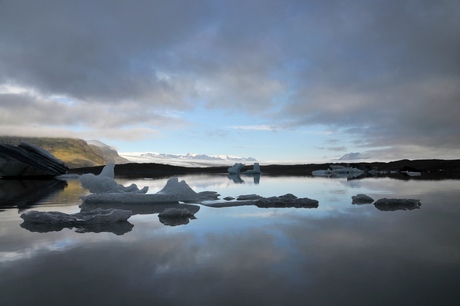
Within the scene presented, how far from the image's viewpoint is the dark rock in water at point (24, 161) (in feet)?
96.1

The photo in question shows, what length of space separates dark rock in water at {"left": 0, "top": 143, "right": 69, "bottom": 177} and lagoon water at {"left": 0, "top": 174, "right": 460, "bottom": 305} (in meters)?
26.5

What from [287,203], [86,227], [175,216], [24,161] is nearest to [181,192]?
[175,216]

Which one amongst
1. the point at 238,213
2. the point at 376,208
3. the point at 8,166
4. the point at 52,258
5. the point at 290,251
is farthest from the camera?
the point at 8,166

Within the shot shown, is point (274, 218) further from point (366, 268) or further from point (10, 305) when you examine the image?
point (10, 305)

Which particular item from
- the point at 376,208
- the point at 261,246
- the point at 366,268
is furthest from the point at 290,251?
the point at 376,208

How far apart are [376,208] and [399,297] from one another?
7343 millimetres

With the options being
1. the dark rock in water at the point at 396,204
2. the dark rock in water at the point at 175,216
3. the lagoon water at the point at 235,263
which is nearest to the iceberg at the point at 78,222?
the lagoon water at the point at 235,263

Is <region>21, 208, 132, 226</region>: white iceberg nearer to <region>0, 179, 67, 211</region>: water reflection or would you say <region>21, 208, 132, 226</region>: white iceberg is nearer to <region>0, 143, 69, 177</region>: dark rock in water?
<region>0, 179, 67, 211</region>: water reflection

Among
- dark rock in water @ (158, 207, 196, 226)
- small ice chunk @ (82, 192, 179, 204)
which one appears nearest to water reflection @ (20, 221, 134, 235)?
dark rock in water @ (158, 207, 196, 226)

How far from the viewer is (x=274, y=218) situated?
823 centimetres

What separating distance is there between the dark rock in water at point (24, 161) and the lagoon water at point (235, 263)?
26528 mm

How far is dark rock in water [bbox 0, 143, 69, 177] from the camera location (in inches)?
1153

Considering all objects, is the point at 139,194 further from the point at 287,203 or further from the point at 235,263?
the point at 235,263

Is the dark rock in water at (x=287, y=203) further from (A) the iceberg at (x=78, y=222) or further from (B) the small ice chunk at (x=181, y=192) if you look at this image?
(A) the iceberg at (x=78, y=222)
